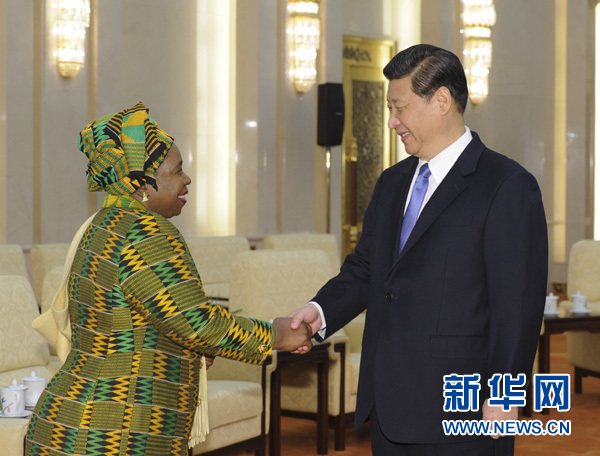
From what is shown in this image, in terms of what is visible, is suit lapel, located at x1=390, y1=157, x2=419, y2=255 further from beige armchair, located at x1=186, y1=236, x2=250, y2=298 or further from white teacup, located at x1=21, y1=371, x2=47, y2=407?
beige armchair, located at x1=186, y1=236, x2=250, y2=298

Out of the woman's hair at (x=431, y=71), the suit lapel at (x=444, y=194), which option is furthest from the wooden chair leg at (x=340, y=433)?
the woman's hair at (x=431, y=71)

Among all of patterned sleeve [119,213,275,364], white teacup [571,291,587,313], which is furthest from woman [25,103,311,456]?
white teacup [571,291,587,313]

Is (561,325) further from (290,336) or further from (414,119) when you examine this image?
(414,119)

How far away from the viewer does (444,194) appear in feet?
7.76

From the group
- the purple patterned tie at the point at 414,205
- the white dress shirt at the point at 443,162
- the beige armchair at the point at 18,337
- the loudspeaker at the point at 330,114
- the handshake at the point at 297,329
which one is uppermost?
the loudspeaker at the point at 330,114

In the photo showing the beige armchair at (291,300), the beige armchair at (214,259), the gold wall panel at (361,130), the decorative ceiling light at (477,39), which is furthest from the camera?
the decorative ceiling light at (477,39)

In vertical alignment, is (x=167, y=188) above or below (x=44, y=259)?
above

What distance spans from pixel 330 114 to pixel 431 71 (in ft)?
22.3

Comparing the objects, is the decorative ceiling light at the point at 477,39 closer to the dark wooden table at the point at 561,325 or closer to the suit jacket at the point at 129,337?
the dark wooden table at the point at 561,325

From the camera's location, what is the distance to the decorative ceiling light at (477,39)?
11.0m

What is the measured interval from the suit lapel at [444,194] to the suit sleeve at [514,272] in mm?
104

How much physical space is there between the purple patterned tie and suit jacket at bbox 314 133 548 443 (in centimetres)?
6

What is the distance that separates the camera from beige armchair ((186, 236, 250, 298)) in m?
6.77

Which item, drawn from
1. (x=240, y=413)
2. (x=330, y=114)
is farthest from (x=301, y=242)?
(x=240, y=413)
